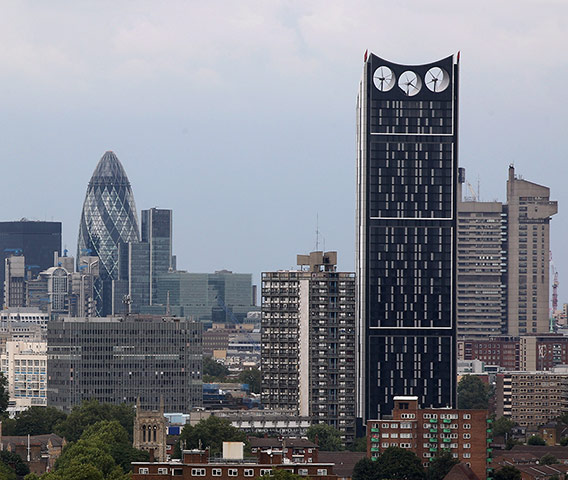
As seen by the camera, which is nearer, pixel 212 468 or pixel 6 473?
pixel 212 468

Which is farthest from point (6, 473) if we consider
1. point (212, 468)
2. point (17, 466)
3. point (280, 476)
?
point (280, 476)

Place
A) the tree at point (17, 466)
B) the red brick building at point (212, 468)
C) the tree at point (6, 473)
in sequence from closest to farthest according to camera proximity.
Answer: the red brick building at point (212, 468)
the tree at point (6, 473)
the tree at point (17, 466)

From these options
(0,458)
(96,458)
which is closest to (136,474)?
(96,458)

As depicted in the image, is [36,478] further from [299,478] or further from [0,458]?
[0,458]

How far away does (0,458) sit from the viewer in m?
198

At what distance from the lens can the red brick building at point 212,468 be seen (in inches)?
6122

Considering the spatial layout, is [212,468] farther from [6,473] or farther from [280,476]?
[6,473]

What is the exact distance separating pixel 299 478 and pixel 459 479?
4334cm

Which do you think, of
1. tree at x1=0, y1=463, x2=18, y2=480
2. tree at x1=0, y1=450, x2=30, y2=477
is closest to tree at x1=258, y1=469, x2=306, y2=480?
tree at x1=0, y1=463, x2=18, y2=480

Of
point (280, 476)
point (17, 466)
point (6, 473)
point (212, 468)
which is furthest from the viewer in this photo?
point (17, 466)

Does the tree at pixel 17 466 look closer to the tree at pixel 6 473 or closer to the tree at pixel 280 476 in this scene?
the tree at pixel 6 473

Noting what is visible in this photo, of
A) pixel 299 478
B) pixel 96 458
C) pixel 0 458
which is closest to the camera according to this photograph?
pixel 299 478

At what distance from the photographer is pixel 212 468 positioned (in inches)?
6122

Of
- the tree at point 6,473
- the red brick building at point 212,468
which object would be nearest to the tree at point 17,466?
the tree at point 6,473
